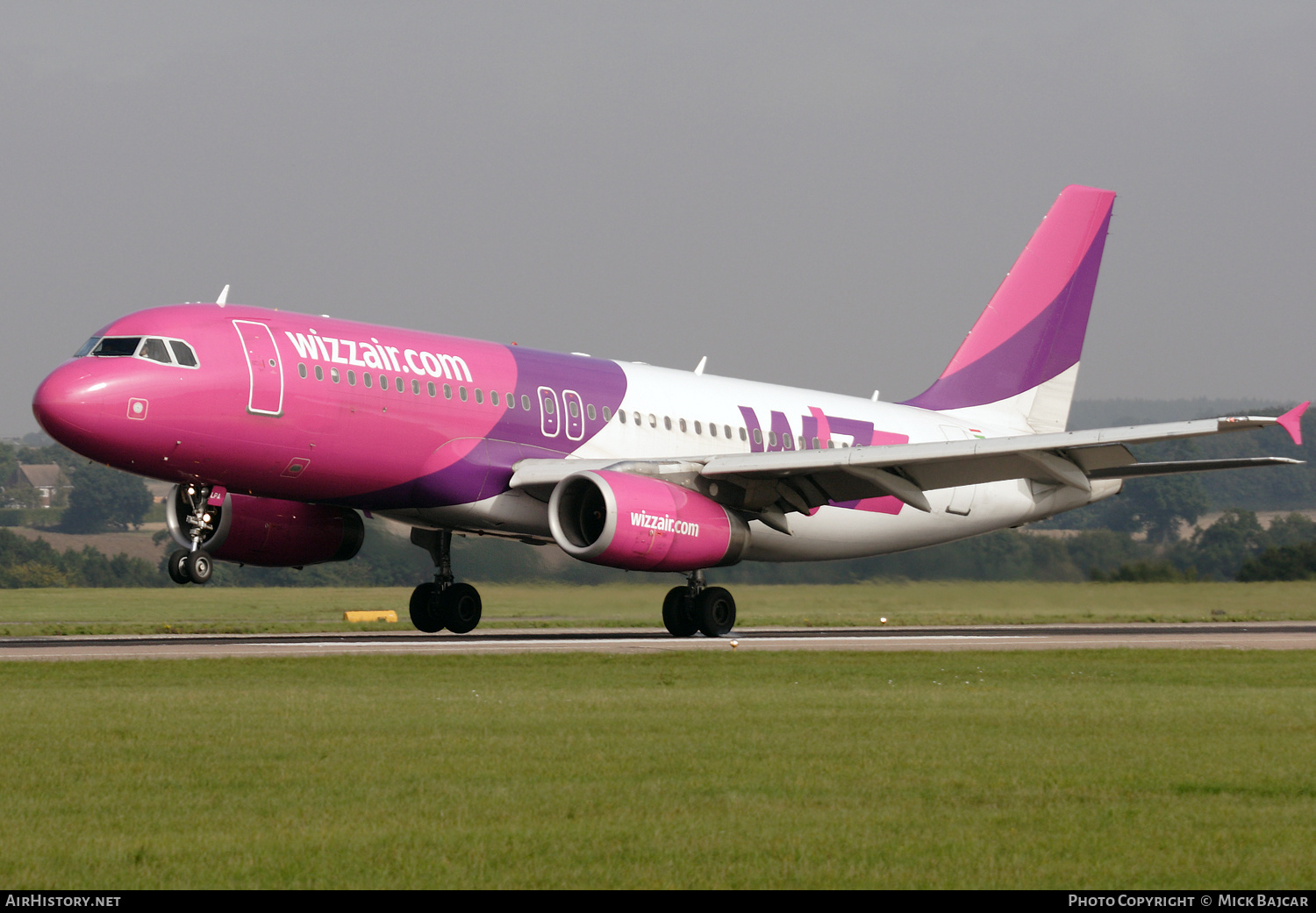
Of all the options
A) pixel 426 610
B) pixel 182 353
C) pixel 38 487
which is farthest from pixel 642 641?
pixel 38 487

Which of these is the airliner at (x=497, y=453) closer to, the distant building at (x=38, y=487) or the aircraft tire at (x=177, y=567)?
the aircraft tire at (x=177, y=567)

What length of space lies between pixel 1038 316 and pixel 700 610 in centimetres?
1274

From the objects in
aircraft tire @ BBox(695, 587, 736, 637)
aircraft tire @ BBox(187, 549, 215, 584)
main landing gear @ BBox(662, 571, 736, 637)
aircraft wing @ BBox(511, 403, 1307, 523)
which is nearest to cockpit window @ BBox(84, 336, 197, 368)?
aircraft tire @ BBox(187, 549, 215, 584)

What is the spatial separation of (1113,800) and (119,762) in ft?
20.3

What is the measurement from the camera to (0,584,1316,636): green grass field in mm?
29844

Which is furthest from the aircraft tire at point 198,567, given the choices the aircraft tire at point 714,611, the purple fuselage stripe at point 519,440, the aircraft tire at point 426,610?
the aircraft tire at point 714,611

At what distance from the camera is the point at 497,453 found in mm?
25516

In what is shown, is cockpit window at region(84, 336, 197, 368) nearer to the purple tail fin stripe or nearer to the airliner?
the airliner

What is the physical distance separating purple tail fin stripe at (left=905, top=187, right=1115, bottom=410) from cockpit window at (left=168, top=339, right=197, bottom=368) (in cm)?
1729

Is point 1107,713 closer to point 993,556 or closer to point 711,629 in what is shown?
point 711,629

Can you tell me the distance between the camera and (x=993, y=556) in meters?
33.0

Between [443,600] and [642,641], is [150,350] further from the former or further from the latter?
[642,641]
